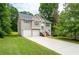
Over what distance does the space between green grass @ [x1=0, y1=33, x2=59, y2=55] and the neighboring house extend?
0.51 ft

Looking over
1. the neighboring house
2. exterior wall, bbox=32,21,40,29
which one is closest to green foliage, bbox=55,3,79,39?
the neighboring house

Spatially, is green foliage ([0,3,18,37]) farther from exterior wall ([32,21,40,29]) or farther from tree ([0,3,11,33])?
exterior wall ([32,21,40,29])

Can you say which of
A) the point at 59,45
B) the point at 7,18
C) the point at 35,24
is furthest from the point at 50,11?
the point at 7,18

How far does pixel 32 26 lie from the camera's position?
363 centimetres

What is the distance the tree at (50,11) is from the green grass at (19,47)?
0.50 m

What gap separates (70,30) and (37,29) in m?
0.60

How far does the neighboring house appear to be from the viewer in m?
3.59

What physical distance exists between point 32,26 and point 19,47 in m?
0.44

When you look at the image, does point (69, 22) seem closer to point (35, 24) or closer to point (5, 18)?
point (35, 24)

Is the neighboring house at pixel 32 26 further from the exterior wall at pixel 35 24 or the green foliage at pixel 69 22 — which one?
the green foliage at pixel 69 22

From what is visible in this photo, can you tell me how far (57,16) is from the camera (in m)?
3.58

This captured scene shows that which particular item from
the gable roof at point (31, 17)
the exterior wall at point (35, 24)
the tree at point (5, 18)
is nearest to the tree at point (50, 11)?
the gable roof at point (31, 17)
